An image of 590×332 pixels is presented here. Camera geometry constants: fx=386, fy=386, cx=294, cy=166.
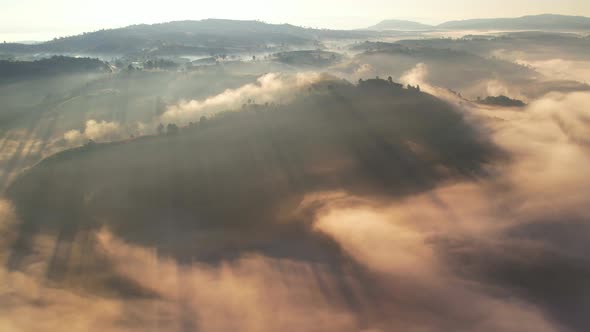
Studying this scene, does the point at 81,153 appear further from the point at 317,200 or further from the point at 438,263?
Answer: the point at 438,263

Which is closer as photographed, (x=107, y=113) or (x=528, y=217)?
(x=528, y=217)

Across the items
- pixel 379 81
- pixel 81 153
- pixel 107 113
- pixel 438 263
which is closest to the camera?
pixel 438 263

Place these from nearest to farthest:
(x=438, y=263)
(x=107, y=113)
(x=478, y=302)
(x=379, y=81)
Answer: (x=478, y=302), (x=438, y=263), (x=379, y=81), (x=107, y=113)

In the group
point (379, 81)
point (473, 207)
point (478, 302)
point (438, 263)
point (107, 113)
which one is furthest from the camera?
point (107, 113)

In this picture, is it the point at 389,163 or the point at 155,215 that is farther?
the point at 389,163

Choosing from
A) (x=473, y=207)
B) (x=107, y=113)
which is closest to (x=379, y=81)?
(x=473, y=207)

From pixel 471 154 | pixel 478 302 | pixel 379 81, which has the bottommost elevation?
pixel 478 302

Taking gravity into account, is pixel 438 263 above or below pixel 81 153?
below

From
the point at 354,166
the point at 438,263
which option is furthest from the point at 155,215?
the point at 438,263

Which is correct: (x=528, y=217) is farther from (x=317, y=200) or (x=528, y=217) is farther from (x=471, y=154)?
(x=317, y=200)
